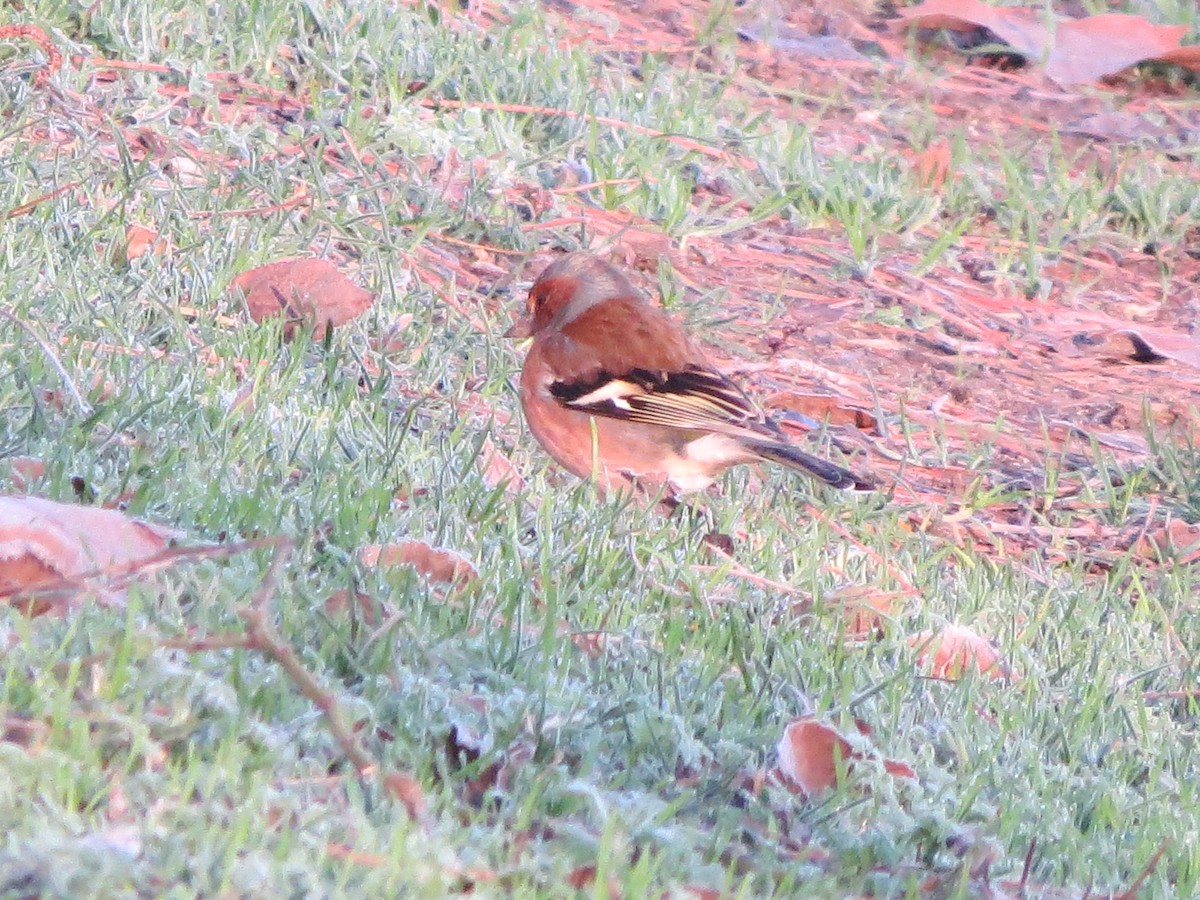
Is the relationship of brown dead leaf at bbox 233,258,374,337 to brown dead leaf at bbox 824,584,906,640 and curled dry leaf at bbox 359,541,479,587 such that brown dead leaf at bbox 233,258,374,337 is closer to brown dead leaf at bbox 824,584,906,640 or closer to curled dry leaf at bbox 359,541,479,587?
curled dry leaf at bbox 359,541,479,587

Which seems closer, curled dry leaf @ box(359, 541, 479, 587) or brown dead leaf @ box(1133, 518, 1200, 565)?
curled dry leaf @ box(359, 541, 479, 587)

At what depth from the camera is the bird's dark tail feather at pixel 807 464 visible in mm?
5215

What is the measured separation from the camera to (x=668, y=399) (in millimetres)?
5785

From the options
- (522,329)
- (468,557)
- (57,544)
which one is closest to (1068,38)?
(522,329)

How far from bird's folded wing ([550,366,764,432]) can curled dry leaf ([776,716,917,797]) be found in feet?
7.33

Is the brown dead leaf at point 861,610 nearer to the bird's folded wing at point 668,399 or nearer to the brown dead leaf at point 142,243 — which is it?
the bird's folded wing at point 668,399

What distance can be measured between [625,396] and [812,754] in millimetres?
2684

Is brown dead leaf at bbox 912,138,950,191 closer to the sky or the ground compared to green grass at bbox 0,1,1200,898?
closer to the ground

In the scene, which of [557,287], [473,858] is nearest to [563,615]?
[473,858]

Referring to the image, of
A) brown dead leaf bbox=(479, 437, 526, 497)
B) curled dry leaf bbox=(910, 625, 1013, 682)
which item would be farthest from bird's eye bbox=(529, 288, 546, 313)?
curled dry leaf bbox=(910, 625, 1013, 682)

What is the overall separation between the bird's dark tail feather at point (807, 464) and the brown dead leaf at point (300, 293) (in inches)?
53.3

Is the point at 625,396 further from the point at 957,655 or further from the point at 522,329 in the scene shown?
the point at 957,655

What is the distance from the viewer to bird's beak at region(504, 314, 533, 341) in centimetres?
615

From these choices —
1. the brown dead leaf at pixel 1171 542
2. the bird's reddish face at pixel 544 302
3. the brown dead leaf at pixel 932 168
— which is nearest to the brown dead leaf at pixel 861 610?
the brown dead leaf at pixel 1171 542
